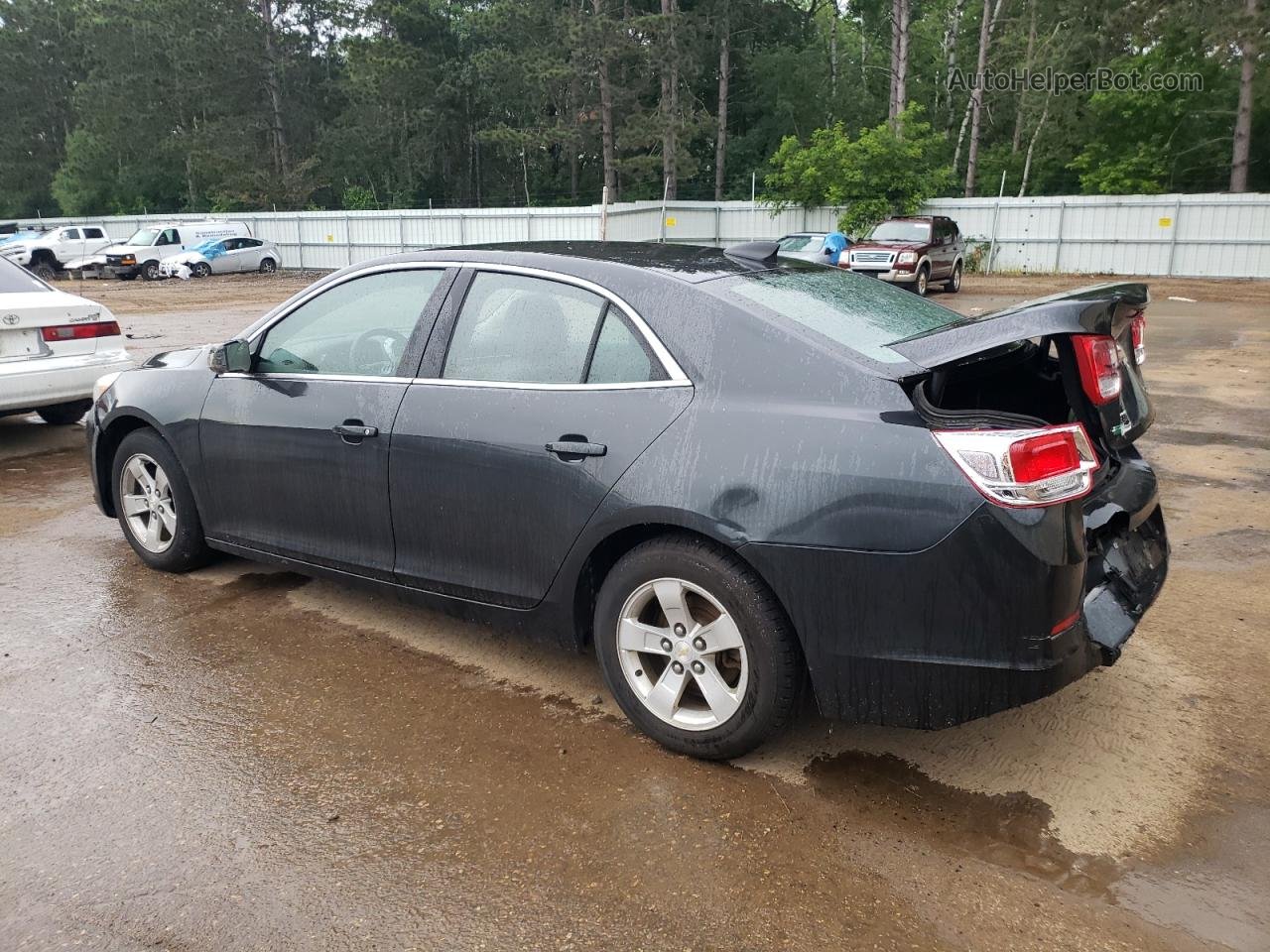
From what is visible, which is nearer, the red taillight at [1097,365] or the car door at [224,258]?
the red taillight at [1097,365]

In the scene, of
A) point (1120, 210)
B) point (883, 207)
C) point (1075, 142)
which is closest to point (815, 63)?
point (1075, 142)

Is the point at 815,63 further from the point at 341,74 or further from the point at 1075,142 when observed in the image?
the point at 341,74

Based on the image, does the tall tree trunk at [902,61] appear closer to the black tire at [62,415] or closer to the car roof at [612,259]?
the black tire at [62,415]

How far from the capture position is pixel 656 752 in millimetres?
3309

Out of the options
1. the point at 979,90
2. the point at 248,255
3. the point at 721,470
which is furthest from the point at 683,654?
the point at 979,90

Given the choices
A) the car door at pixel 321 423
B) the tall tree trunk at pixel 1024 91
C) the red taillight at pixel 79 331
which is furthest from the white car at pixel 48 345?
the tall tree trunk at pixel 1024 91

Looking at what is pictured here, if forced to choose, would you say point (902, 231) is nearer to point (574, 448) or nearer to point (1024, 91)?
point (574, 448)

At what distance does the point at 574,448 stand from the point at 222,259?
32085 millimetres

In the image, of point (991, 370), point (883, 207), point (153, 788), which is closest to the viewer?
point (153, 788)

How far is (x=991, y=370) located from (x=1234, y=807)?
4.94 ft

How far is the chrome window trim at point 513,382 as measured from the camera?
3.24m

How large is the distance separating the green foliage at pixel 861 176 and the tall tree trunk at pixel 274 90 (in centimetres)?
2719

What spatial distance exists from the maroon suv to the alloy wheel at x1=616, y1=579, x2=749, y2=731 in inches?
684
